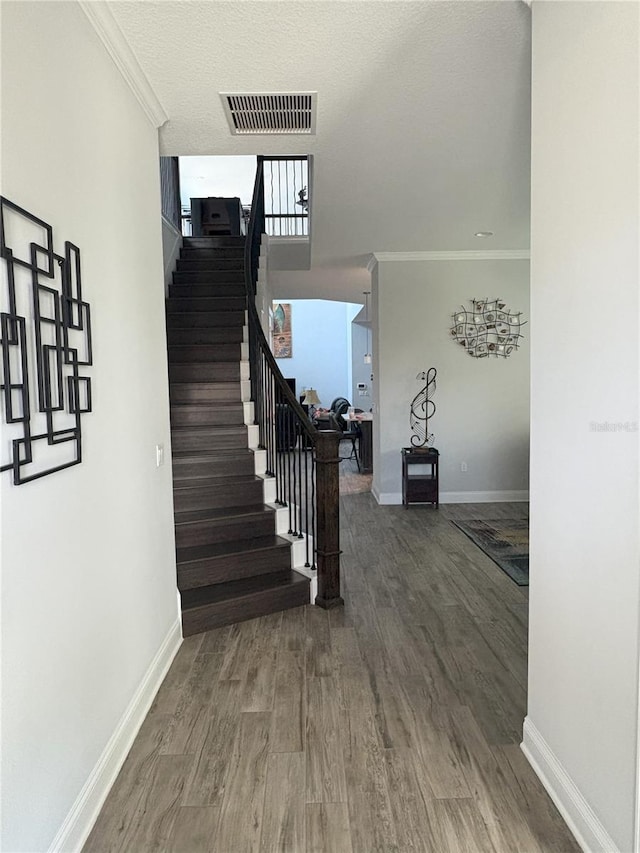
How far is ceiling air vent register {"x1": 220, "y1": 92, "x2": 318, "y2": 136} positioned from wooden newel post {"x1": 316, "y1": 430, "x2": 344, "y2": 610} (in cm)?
173

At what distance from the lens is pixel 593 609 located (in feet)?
5.24

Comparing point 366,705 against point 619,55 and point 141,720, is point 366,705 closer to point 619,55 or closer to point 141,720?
point 141,720

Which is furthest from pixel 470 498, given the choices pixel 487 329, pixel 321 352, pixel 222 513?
pixel 321 352

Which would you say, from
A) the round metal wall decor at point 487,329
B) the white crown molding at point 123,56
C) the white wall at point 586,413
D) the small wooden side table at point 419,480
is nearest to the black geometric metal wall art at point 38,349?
the white crown molding at point 123,56

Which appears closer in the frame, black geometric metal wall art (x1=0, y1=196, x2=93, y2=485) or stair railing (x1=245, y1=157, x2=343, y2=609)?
black geometric metal wall art (x1=0, y1=196, x2=93, y2=485)

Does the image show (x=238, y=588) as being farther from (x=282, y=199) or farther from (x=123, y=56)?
(x=282, y=199)

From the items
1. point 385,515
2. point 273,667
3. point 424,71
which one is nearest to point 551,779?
point 273,667

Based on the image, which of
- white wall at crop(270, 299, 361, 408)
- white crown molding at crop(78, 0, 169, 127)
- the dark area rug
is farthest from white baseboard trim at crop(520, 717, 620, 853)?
white wall at crop(270, 299, 361, 408)

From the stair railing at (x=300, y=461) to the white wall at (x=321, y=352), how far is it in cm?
1006

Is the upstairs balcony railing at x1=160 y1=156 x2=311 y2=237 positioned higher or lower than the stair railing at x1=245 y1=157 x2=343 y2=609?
higher

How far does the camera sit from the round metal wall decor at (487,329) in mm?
6266

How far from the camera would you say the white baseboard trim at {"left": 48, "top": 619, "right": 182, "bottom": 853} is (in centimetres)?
164

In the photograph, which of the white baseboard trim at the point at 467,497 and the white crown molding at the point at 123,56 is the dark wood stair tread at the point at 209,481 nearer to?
the white crown molding at the point at 123,56

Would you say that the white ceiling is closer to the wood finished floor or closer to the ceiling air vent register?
the ceiling air vent register
